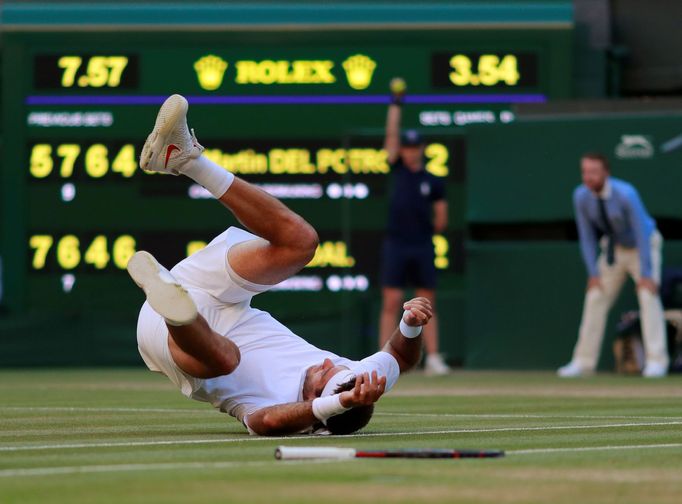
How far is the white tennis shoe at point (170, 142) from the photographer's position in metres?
6.96

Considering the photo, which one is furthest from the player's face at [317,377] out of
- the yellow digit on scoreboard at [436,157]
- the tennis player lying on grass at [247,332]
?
the yellow digit on scoreboard at [436,157]

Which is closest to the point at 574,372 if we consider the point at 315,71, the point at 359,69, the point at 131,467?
the point at 359,69

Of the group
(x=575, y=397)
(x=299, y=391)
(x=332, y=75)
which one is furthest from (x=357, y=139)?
(x=299, y=391)

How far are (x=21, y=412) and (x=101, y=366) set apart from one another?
300 inches

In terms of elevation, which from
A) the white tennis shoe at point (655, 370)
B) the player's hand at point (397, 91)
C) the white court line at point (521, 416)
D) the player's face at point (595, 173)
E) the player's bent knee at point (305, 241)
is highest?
the player's hand at point (397, 91)

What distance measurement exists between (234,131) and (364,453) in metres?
10.3

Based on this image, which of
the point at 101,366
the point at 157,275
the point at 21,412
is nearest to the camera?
the point at 157,275

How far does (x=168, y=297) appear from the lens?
6.34 metres

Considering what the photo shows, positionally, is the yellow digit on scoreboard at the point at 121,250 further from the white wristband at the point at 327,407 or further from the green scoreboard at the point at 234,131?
the white wristband at the point at 327,407

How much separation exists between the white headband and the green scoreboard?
8796mm

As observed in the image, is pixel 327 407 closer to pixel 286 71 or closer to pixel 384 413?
pixel 384 413

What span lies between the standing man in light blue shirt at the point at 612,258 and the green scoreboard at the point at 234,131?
191 cm

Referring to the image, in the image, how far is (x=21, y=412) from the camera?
8797 millimetres

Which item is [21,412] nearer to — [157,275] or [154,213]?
[157,275]
